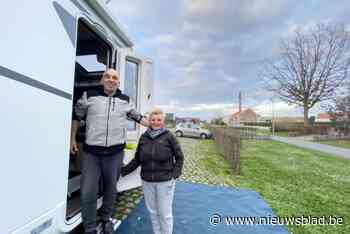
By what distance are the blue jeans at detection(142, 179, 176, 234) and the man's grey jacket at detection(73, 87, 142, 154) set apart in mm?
560

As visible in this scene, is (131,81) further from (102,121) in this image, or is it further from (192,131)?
(192,131)

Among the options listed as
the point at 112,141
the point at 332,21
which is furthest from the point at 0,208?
the point at 332,21

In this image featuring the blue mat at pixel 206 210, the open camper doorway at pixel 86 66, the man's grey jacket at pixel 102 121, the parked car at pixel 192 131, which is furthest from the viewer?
the parked car at pixel 192 131

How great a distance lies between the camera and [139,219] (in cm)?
298

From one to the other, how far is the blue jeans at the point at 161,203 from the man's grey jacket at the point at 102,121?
56 cm

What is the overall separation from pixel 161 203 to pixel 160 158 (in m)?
0.48

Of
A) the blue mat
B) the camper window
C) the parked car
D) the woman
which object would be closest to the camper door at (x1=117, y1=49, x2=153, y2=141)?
the camper window

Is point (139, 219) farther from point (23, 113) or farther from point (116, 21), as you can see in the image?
point (116, 21)

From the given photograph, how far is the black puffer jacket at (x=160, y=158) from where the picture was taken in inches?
85.7

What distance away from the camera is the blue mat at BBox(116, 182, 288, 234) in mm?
2798

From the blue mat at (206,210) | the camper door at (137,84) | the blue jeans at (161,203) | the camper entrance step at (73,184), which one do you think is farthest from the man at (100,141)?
the camper door at (137,84)

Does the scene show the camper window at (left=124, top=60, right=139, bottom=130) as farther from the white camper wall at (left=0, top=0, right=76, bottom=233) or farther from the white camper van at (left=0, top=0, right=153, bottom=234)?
the white camper wall at (left=0, top=0, right=76, bottom=233)

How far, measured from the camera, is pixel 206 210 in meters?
3.37

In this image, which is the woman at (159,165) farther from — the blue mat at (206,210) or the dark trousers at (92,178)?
the blue mat at (206,210)
